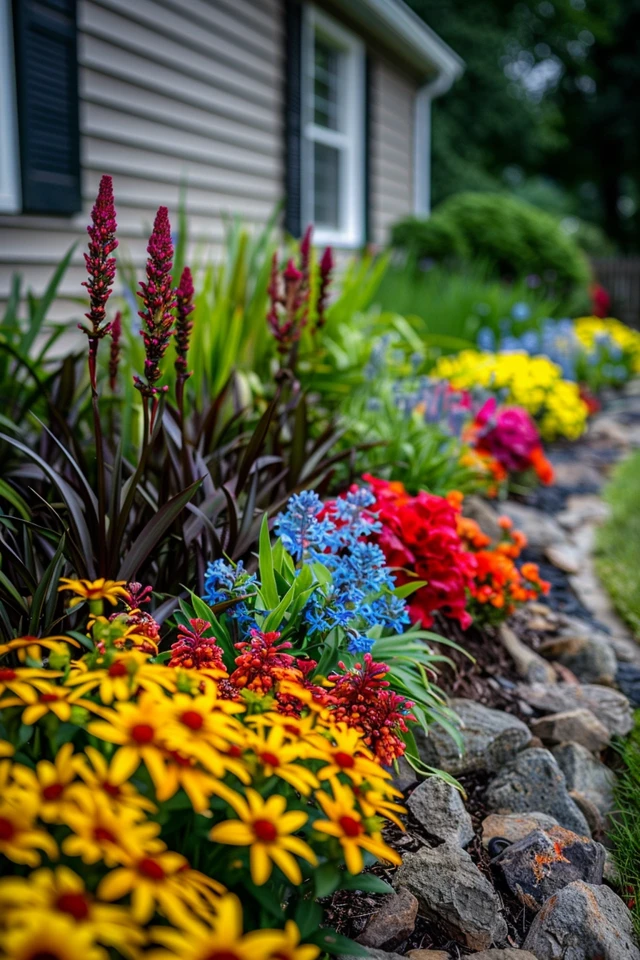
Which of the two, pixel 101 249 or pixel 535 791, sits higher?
pixel 101 249

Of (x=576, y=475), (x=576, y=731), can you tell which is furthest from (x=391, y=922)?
(x=576, y=475)

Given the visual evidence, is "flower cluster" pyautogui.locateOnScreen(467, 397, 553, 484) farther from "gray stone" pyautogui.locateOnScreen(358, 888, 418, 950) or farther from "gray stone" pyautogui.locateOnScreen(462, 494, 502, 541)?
"gray stone" pyautogui.locateOnScreen(358, 888, 418, 950)

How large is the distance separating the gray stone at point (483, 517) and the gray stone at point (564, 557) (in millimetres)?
303

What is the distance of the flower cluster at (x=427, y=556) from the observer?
226 centimetres

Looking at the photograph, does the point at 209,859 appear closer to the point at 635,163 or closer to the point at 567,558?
the point at 567,558

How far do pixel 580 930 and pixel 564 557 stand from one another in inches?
85.4

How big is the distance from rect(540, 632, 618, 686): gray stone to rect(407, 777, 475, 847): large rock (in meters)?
0.96

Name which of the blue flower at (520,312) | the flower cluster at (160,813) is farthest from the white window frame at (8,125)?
the blue flower at (520,312)

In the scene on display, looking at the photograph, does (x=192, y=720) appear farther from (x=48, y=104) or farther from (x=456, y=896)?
(x=48, y=104)

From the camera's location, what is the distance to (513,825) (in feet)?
6.03

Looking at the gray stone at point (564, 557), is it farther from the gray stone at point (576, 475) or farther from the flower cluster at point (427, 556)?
the flower cluster at point (427, 556)

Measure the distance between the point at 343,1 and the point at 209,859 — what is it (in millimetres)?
7116

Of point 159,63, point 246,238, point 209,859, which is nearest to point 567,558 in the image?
point 246,238

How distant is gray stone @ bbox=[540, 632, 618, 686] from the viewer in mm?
2650
